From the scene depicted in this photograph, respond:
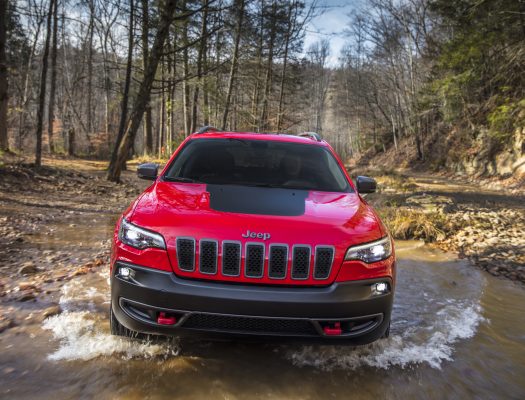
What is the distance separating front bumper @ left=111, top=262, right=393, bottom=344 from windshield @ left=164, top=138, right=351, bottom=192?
51.9 inches

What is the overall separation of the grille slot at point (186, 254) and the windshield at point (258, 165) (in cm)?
116

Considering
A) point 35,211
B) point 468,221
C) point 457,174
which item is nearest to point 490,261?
point 468,221

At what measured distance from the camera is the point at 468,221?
8219 mm

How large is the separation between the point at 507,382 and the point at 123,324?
2821 mm

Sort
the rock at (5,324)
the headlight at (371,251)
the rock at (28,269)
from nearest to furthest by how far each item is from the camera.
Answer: the headlight at (371,251), the rock at (5,324), the rock at (28,269)

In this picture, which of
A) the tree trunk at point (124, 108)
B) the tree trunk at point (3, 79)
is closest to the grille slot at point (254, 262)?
the tree trunk at point (124, 108)

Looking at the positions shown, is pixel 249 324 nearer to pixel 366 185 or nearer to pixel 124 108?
pixel 366 185

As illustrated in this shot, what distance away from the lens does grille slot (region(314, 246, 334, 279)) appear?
260 cm

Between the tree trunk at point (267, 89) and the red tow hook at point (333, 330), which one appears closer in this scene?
the red tow hook at point (333, 330)

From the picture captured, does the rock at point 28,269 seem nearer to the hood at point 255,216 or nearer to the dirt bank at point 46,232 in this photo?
the dirt bank at point 46,232

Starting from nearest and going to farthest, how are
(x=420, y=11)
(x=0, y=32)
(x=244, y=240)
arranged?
1. (x=244, y=240)
2. (x=0, y=32)
3. (x=420, y=11)

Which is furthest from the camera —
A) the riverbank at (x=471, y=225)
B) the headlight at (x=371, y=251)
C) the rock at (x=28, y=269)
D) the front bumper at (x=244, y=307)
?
the riverbank at (x=471, y=225)

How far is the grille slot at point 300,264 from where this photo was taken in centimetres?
258

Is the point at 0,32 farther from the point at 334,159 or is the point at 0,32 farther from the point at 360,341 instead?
the point at 360,341
